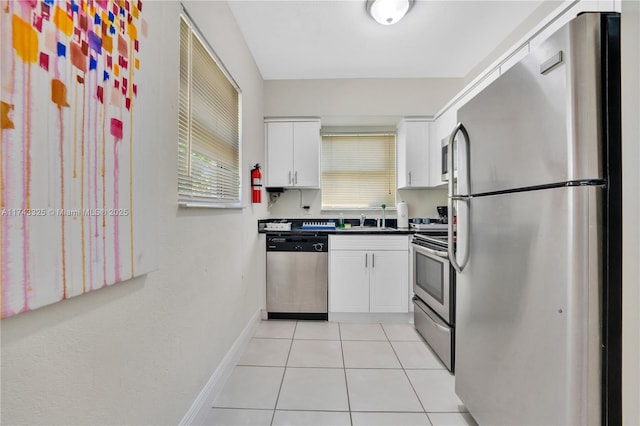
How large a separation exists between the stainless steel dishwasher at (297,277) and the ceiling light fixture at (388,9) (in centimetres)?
197

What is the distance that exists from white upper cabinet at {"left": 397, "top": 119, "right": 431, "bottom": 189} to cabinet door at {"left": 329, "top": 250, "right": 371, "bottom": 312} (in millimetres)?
1060

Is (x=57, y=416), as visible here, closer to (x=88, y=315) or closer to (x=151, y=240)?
(x=88, y=315)

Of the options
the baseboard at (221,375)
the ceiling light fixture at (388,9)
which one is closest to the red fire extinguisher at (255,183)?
the baseboard at (221,375)

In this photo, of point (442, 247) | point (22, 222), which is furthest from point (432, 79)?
point (22, 222)

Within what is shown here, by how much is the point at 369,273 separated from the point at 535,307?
6.12ft

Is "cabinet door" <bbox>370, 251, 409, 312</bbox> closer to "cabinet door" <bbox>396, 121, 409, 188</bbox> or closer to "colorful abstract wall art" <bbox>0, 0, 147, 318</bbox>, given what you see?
"cabinet door" <bbox>396, 121, 409, 188</bbox>

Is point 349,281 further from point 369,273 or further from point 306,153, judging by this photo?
point 306,153

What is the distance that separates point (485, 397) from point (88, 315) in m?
1.65

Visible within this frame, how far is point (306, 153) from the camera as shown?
10.3 ft

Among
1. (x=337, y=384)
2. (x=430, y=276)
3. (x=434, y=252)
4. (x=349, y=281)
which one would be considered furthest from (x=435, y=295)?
(x=337, y=384)

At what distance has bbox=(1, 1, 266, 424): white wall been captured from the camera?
646 mm

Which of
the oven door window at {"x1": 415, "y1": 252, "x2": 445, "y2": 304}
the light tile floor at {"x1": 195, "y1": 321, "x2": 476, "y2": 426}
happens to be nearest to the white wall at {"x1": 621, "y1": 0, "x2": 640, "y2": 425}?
the light tile floor at {"x1": 195, "y1": 321, "x2": 476, "y2": 426}

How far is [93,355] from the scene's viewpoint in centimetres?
79

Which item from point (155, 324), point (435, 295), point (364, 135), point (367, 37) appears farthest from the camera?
point (364, 135)
